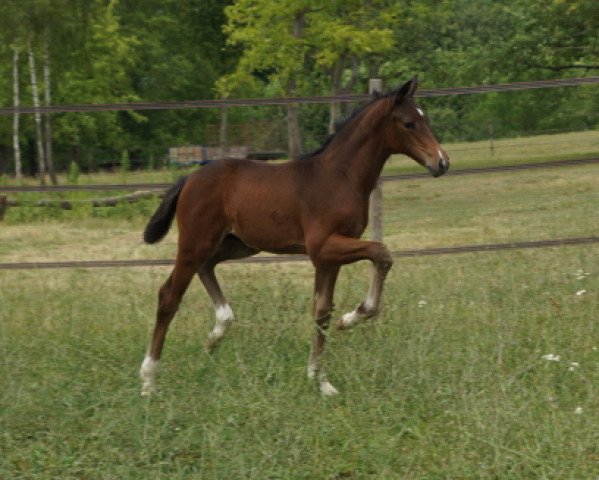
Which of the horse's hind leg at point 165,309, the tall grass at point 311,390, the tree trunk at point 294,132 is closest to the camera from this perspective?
the tall grass at point 311,390

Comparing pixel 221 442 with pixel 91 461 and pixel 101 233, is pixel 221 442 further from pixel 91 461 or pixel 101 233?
pixel 101 233

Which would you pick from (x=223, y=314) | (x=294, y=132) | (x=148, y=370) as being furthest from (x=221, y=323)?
(x=294, y=132)

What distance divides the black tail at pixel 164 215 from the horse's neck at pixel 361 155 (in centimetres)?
104

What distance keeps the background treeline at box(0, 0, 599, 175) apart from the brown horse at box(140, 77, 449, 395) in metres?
6.26

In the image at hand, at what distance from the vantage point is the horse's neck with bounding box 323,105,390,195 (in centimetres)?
602

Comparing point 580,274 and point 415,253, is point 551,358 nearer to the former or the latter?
point 580,274

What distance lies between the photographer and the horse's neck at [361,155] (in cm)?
602

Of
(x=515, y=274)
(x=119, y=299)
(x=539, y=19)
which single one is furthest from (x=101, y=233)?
(x=539, y=19)

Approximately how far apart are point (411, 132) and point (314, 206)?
0.72 meters

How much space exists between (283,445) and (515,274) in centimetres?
395

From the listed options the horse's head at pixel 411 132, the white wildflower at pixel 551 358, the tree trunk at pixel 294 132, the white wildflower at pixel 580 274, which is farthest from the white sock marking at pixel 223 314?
the tree trunk at pixel 294 132

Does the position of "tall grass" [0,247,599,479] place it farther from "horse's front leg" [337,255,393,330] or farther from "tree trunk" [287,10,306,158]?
"tree trunk" [287,10,306,158]

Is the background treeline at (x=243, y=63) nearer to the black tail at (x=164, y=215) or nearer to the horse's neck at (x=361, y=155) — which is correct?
the black tail at (x=164, y=215)

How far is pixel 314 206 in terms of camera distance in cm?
598
